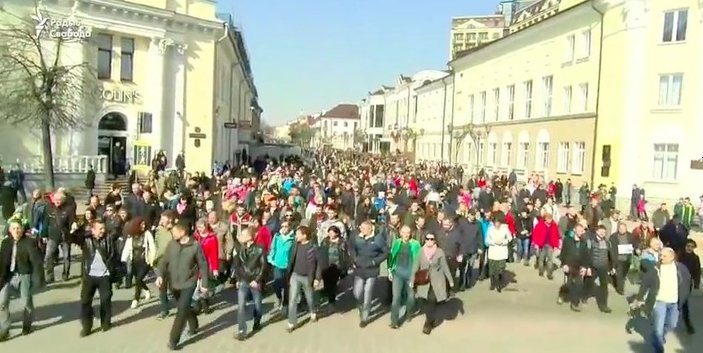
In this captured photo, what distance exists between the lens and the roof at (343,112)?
530 ft

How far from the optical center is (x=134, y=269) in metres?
10.6

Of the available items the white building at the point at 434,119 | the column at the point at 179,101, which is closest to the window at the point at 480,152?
the white building at the point at 434,119

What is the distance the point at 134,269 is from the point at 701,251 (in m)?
15.3

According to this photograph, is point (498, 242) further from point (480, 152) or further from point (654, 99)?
point (480, 152)

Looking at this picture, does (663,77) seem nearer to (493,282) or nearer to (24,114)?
(493,282)

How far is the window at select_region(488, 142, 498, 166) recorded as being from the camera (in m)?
46.5

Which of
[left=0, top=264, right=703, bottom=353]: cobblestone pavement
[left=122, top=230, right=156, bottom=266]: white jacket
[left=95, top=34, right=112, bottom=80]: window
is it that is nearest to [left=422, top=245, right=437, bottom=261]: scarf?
[left=0, top=264, right=703, bottom=353]: cobblestone pavement

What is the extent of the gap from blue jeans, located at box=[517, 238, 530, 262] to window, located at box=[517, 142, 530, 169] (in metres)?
25.6

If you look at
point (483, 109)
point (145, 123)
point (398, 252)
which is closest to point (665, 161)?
point (483, 109)

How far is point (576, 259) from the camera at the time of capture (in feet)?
37.0

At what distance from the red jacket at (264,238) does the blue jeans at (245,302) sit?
748 millimetres

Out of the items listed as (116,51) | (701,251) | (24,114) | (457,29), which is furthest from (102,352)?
(457,29)

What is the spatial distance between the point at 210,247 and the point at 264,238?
1.06 metres
